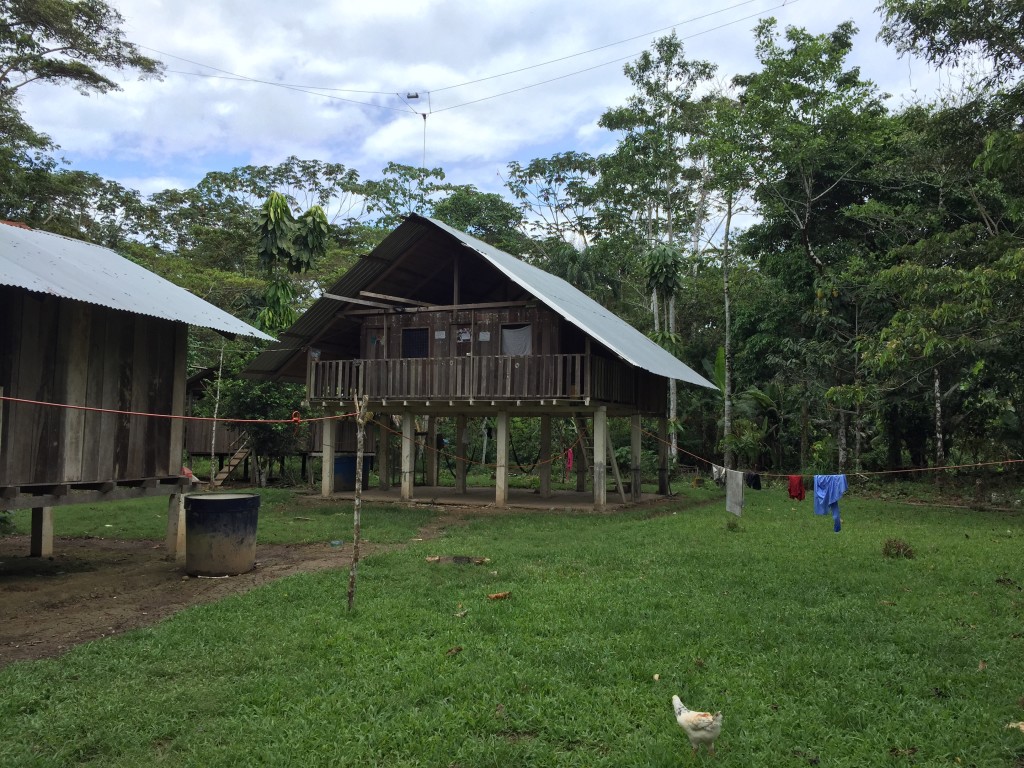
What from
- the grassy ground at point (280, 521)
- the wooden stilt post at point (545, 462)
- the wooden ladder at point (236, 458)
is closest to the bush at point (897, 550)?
the grassy ground at point (280, 521)

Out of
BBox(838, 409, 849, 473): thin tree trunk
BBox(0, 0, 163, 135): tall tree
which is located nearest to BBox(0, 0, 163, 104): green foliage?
BBox(0, 0, 163, 135): tall tree

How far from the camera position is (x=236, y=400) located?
24125mm

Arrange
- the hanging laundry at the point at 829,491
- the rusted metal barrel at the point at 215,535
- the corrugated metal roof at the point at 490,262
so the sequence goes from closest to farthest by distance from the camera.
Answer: the rusted metal barrel at the point at 215,535, the hanging laundry at the point at 829,491, the corrugated metal roof at the point at 490,262

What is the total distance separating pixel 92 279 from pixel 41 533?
474 centimetres

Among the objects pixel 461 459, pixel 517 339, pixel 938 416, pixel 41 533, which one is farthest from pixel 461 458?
pixel 938 416

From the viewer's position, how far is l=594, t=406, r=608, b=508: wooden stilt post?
17953 mm

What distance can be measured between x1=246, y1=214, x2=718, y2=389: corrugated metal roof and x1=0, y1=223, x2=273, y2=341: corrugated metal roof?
24.0 feet

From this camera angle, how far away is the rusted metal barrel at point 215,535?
9.73 meters

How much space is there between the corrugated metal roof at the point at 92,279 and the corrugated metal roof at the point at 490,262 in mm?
7312

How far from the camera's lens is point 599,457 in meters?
18.3

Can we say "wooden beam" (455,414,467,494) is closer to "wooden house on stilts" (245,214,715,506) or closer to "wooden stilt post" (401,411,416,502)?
"wooden house on stilts" (245,214,715,506)

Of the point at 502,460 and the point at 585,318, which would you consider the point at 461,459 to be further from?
the point at 585,318

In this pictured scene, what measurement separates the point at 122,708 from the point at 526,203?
37047mm

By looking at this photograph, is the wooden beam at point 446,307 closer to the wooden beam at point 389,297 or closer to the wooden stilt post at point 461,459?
the wooden beam at point 389,297
